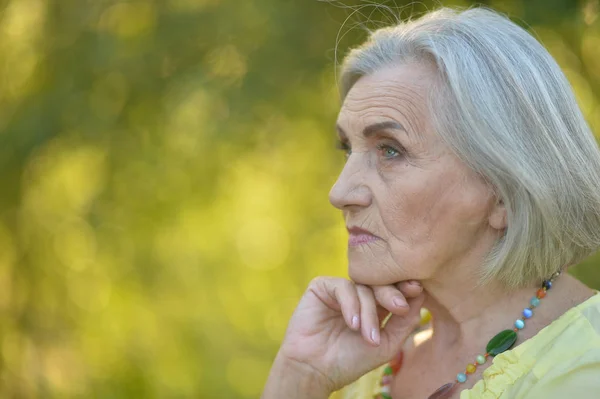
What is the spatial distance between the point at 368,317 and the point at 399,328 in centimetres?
15

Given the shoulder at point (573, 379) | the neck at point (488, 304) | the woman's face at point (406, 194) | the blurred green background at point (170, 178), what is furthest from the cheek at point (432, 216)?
the blurred green background at point (170, 178)

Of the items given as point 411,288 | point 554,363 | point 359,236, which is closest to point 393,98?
point 359,236

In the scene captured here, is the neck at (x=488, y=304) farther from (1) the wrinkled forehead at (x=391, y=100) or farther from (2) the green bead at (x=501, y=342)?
(1) the wrinkled forehead at (x=391, y=100)

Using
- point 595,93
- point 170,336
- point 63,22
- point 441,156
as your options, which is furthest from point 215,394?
point 441,156

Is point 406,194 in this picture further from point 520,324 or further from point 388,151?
point 520,324

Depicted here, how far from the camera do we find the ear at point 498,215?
200 centimetres

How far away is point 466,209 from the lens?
200 cm

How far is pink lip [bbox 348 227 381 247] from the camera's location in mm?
2100

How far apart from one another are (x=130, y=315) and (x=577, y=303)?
343 centimetres

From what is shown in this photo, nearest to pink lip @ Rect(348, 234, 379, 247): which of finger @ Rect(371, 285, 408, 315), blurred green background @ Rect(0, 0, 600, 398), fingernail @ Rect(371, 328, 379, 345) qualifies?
finger @ Rect(371, 285, 408, 315)

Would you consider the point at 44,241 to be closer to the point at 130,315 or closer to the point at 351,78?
the point at 130,315

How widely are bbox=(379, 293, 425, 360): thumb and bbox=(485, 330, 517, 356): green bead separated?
24 centimetres

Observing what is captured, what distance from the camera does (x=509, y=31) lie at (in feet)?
6.80

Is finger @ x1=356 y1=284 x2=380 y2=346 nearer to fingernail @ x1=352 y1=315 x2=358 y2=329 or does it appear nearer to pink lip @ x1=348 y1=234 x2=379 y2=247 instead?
fingernail @ x1=352 y1=315 x2=358 y2=329
